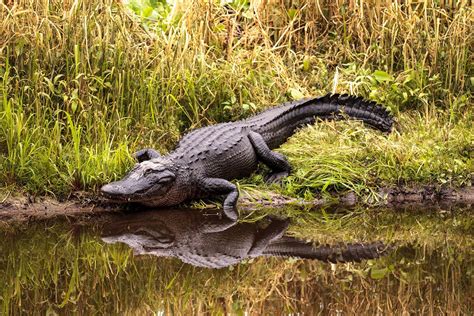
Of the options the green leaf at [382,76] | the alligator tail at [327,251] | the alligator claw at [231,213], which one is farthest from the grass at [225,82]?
the alligator tail at [327,251]

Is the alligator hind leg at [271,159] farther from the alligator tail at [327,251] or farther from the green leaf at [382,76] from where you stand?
the green leaf at [382,76]

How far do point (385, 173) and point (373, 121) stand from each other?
1114mm

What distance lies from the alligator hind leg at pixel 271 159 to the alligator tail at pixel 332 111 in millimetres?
490

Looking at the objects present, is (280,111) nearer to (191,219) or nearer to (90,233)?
(191,219)

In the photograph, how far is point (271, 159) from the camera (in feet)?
26.5

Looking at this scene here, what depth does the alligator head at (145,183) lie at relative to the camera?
720cm

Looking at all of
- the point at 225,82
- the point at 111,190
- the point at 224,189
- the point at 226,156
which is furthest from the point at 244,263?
the point at 225,82

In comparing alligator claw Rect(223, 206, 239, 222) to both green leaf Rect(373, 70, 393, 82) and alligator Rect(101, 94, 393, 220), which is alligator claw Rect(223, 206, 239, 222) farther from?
green leaf Rect(373, 70, 393, 82)

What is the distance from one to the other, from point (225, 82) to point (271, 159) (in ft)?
3.54

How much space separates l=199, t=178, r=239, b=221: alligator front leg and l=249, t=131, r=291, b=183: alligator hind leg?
0.52 m

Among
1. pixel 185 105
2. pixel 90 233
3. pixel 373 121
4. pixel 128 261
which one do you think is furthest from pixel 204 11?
pixel 128 261

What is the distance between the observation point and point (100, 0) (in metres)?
8.34

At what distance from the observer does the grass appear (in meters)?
7.71

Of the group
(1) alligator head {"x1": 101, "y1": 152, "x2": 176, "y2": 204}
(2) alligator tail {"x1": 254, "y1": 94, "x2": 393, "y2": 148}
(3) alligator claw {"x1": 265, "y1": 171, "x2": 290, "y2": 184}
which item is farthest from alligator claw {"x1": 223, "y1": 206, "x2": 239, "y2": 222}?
(2) alligator tail {"x1": 254, "y1": 94, "x2": 393, "y2": 148}
